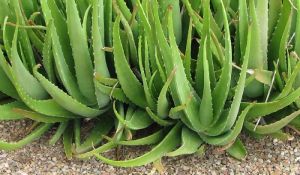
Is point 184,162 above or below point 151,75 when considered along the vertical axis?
below

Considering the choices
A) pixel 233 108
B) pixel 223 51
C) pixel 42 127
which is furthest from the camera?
pixel 42 127

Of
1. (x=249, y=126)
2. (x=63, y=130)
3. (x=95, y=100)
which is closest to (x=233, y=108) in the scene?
(x=249, y=126)

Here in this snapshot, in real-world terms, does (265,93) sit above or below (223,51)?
below

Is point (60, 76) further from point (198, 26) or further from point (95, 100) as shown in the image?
point (198, 26)

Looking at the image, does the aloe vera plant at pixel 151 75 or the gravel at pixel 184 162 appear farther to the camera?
Answer: the gravel at pixel 184 162

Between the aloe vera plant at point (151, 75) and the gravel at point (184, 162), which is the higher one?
the aloe vera plant at point (151, 75)
